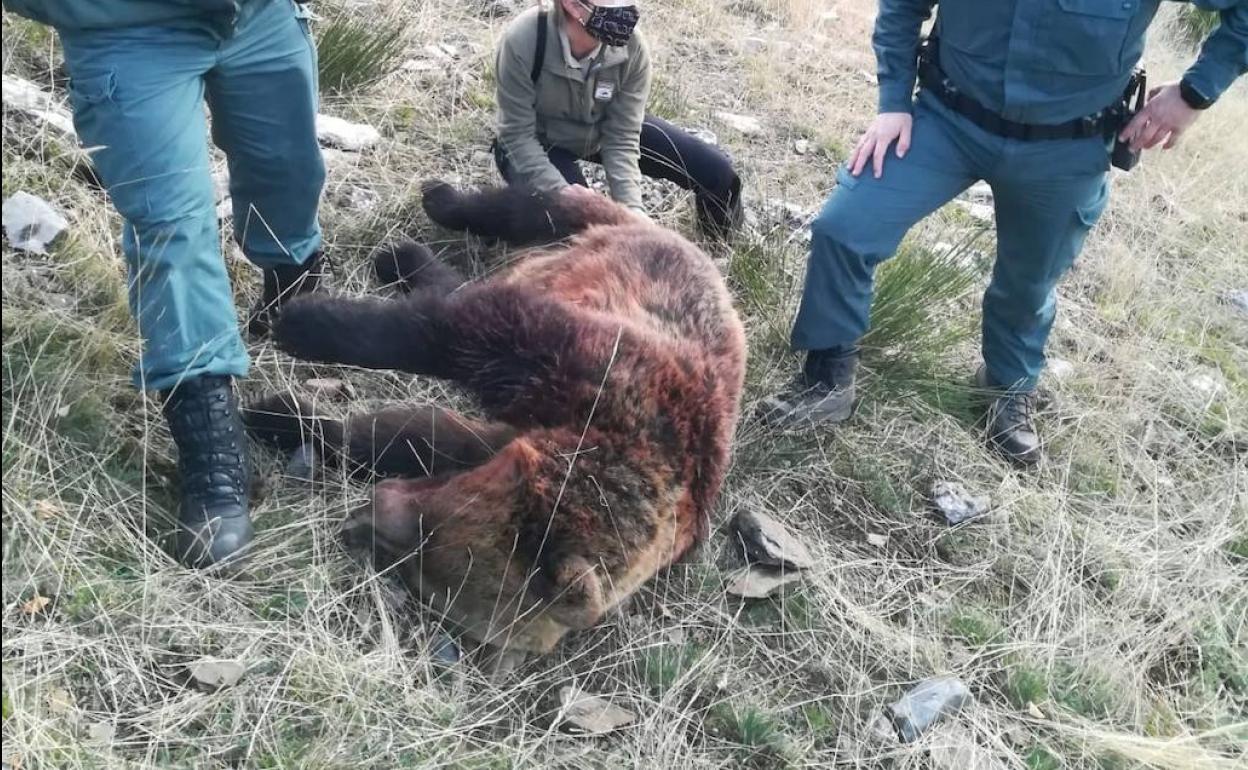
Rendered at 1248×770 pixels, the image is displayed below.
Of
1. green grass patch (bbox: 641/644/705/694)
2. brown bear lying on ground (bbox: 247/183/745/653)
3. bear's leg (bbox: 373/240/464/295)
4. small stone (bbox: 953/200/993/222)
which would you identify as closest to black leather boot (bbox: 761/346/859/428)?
brown bear lying on ground (bbox: 247/183/745/653)

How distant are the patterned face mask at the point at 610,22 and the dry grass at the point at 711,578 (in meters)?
1.23

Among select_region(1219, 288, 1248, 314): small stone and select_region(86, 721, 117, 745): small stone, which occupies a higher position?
select_region(86, 721, 117, 745): small stone

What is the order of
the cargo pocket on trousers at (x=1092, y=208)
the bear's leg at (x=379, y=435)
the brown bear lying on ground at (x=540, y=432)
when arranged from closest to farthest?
the brown bear lying on ground at (x=540, y=432), the bear's leg at (x=379, y=435), the cargo pocket on trousers at (x=1092, y=208)

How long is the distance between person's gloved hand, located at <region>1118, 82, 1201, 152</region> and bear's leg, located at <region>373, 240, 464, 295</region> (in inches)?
111

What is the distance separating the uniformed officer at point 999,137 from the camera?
3.99 meters

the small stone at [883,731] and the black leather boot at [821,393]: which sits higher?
the black leather boot at [821,393]

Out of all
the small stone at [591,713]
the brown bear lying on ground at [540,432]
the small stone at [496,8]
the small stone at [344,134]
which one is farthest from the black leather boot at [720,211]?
the small stone at [591,713]

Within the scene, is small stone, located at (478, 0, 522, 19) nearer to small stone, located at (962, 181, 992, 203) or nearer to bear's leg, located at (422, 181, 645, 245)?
bear's leg, located at (422, 181, 645, 245)

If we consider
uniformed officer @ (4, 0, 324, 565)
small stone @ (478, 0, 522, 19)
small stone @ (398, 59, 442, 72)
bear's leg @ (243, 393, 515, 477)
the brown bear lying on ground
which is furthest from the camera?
small stone @ (478, 0, 522, 19)

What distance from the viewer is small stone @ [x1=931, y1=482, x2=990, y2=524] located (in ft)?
14.5

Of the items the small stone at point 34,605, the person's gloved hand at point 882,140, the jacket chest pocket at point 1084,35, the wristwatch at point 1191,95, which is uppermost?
the jacket chest pocket at point 1084,35

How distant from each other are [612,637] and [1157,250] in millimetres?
5133

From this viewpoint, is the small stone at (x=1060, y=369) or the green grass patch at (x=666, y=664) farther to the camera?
the small stone at (x=1060, y=369)

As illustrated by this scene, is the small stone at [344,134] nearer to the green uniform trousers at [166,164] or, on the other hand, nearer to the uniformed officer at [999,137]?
the green uniform trousers at [166,164]
